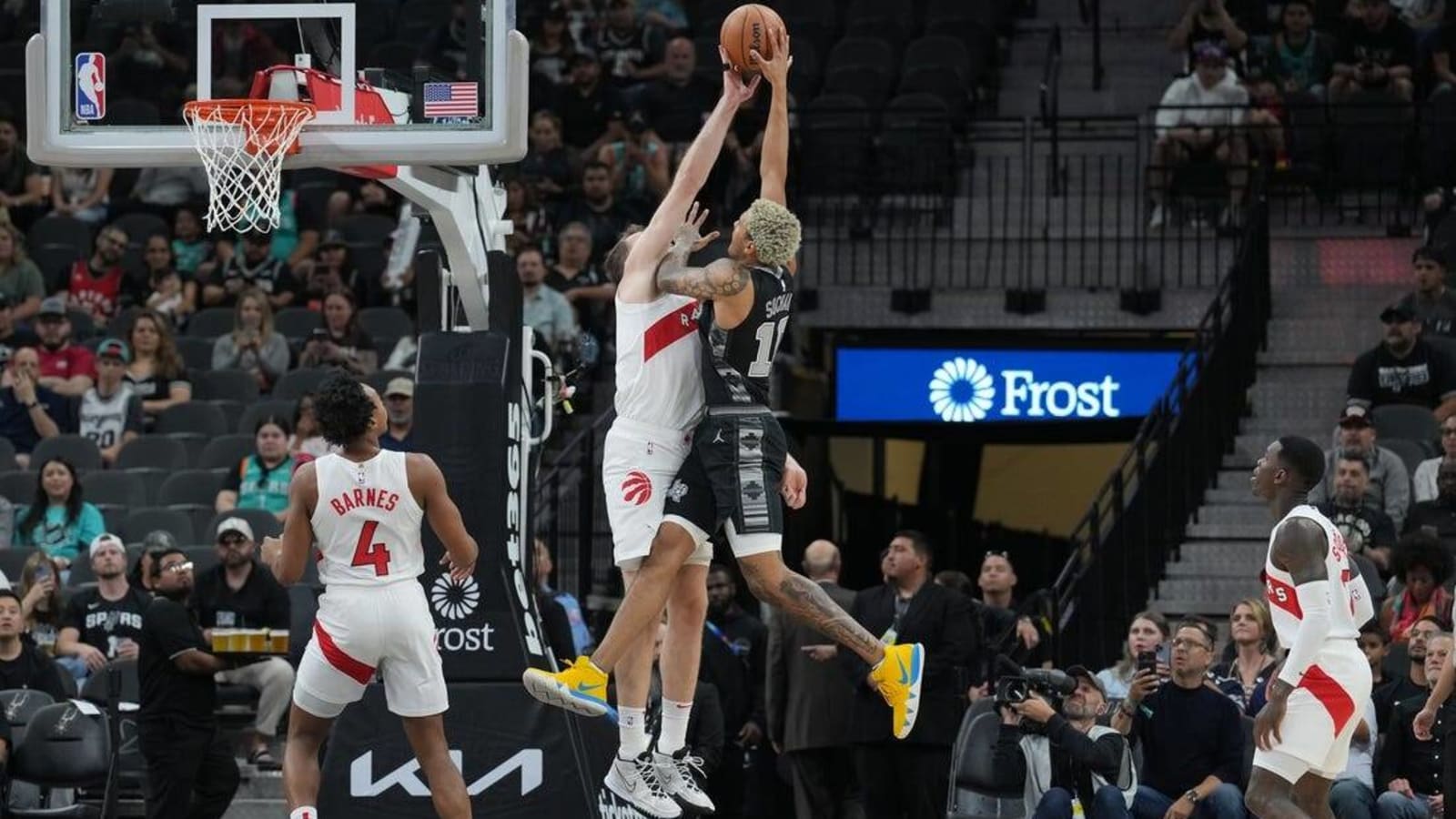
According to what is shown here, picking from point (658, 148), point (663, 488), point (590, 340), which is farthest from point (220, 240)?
point (663, 488)

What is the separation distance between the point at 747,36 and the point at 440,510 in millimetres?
2274

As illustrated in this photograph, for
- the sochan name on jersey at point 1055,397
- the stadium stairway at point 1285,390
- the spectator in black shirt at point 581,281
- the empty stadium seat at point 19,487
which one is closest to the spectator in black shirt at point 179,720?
the empty stadium seat at point 19,487

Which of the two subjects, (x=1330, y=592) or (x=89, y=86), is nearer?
(x=1330, y=592)

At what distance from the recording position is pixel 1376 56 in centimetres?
2016

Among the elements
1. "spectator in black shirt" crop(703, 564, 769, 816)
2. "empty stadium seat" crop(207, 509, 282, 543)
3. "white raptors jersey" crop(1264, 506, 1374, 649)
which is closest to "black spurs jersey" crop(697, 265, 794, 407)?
"white raptors jersey" crop(1264, 506, 1374, 649)

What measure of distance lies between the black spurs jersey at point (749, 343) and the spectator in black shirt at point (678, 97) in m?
10.7

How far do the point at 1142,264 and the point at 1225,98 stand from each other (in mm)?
1477

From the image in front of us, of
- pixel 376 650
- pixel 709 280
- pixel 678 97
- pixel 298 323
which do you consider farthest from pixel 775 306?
pixel 678 97

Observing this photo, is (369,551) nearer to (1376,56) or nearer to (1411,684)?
(1411,684)

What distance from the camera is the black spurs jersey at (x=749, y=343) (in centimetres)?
1027

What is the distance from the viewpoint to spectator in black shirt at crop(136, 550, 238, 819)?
13.4 meters

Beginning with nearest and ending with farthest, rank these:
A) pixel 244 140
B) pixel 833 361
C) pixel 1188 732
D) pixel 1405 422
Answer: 1. pixel 244 140
2. pixel 1188 732
3. pixel 1405 422
4. pixel 833 361

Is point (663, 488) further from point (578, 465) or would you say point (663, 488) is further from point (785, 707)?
point (578, 465)

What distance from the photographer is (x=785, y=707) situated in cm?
1438
